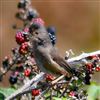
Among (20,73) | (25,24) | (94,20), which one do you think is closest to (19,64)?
(20,73)

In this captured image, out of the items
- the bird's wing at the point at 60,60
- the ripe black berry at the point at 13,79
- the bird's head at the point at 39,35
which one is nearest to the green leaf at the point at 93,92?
the bird's wing at the point at 60,60

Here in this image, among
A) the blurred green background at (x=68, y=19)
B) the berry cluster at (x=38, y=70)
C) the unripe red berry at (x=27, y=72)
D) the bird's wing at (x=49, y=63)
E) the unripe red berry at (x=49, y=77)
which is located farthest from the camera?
the blurred green background at (x=68, y=19)

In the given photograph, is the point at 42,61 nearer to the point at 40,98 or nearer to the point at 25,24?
the point at 25,24

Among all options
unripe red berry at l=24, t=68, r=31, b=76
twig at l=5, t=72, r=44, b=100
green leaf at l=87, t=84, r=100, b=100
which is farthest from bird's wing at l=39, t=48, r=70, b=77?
green leaf at l=87, t=84, r=100, b=100

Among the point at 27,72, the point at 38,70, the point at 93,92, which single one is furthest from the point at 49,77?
the point at 93,92

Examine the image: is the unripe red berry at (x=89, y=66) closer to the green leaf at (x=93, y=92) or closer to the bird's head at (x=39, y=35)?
the green leaf at (x=93, y=92)

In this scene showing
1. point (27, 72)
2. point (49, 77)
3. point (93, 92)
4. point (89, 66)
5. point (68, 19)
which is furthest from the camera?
point (68, 19)

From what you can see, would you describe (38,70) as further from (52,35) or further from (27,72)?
(52,35)

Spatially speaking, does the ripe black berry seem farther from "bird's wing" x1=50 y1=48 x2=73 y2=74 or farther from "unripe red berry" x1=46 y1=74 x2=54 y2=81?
"bird's wing" x1=50 y1=48 x2=73 y2=74
